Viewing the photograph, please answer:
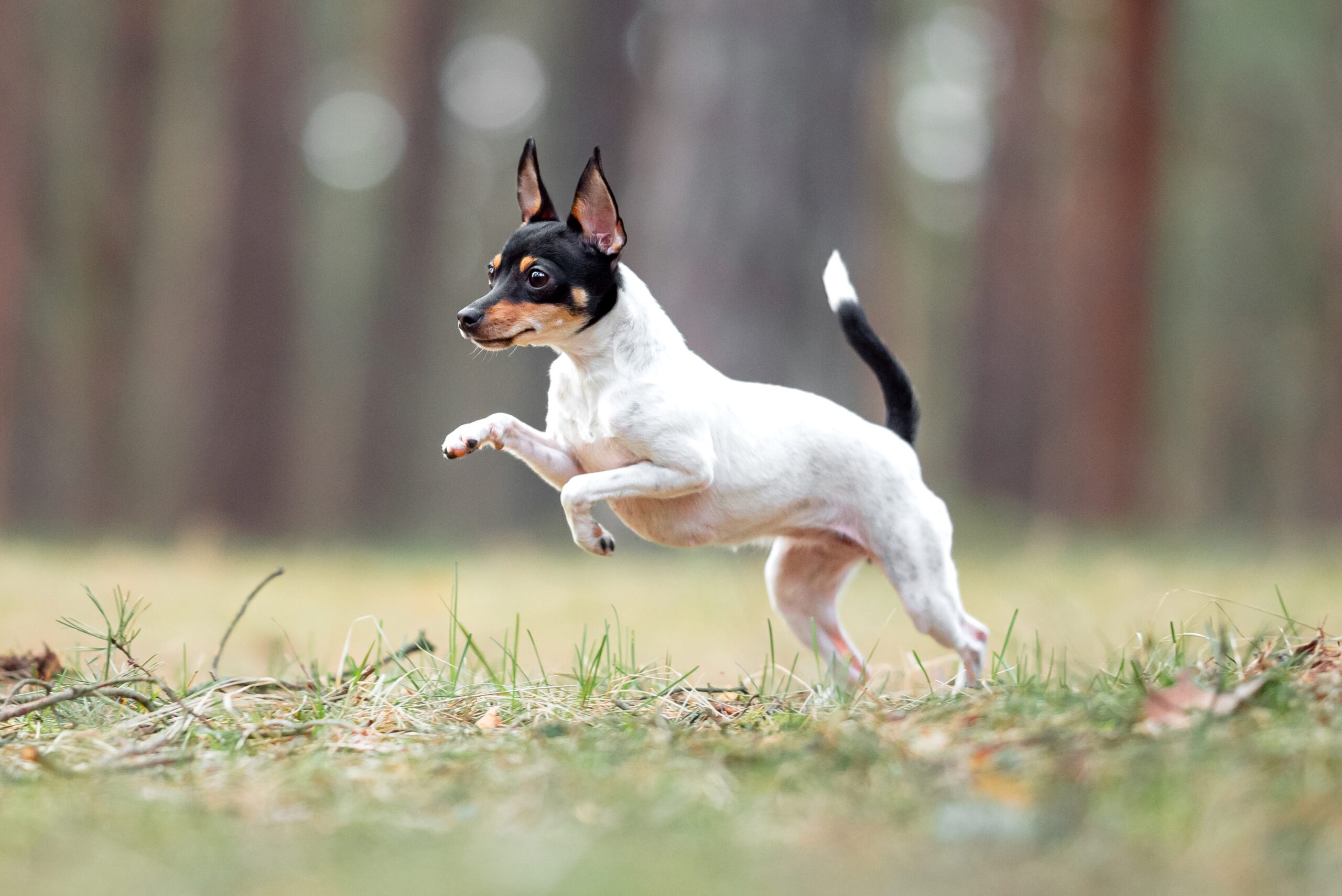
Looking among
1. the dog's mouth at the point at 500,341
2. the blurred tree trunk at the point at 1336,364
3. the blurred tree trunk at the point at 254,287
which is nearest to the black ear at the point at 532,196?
the dog's mouth at the point at 500,341

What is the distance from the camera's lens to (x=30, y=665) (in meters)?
3.59

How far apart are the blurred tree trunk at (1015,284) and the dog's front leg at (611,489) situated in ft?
50.6

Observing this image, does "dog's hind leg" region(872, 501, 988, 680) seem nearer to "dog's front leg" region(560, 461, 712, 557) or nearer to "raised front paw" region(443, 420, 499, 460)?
"dog's front leg" region(560, 461, 712, 557)

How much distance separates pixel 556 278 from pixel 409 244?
20.0m

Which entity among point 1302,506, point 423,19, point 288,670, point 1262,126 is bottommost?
point 1302,506

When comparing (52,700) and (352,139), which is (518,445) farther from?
(352,139)

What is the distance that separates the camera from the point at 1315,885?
164 cm

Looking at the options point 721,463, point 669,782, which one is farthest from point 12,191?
point 669,782

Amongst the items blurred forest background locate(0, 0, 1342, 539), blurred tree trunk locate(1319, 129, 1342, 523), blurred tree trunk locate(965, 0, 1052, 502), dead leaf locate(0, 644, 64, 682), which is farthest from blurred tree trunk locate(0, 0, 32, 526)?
blurred tree trunk locate(1319, 129, 1342, 523)

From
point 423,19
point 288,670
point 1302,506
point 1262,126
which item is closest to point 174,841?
point 288,670

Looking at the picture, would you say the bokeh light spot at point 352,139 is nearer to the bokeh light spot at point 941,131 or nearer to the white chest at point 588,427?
the bokeh light spot at point 941,131

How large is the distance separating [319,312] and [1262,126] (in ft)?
82.1

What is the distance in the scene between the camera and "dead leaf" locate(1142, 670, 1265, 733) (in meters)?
2.45

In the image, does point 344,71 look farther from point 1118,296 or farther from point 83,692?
point 83,692
